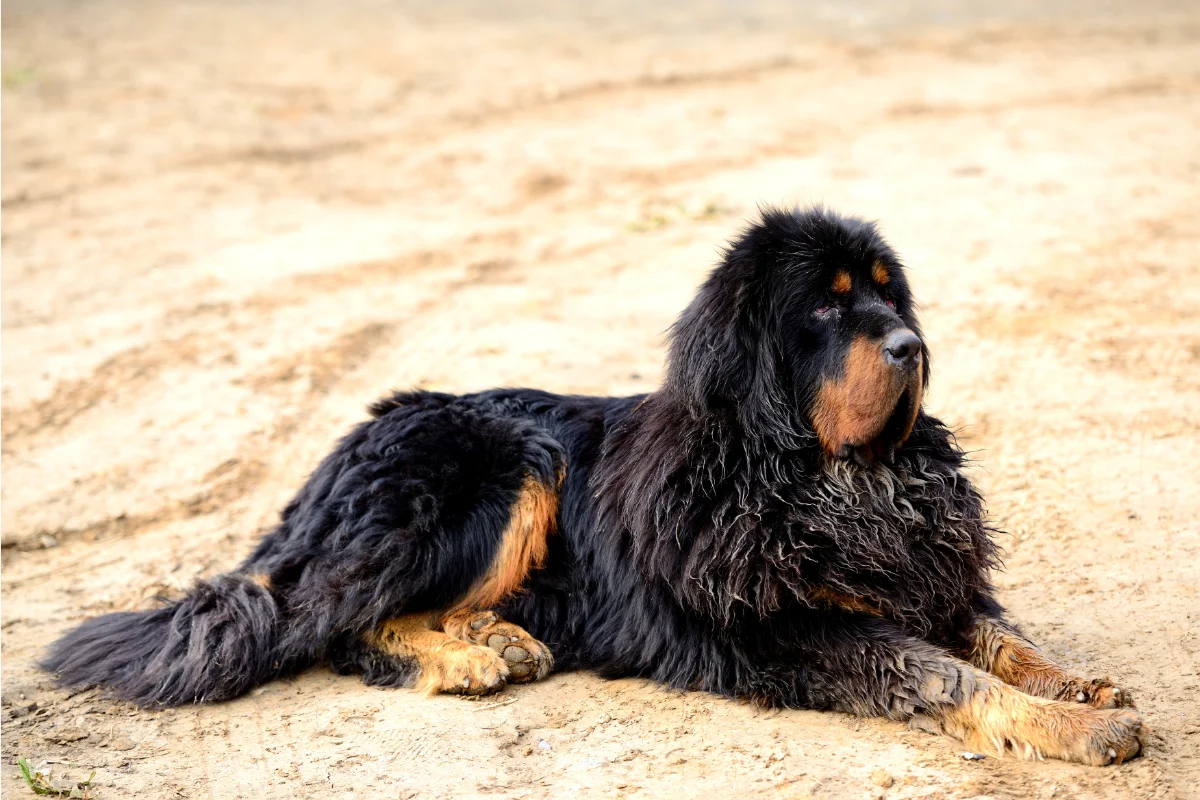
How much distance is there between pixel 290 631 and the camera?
4.79m

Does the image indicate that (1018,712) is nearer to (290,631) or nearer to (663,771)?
(663,771)

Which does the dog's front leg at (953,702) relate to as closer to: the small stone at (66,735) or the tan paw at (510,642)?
the tan paw at (510,642)

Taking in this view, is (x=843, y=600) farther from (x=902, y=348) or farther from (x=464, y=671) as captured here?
(x=464, y=671)

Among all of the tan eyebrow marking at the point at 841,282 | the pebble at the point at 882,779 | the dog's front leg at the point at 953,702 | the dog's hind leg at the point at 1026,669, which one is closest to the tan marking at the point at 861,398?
the tan eyebrow marking at the point at 841,282

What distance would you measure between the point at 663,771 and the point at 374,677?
1478 millimetres

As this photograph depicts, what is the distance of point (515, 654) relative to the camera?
15.2ft

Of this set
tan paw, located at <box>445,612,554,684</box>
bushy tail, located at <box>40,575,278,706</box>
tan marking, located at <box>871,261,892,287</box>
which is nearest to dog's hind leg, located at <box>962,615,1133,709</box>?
tan marking, located at <box>871,261,892,287</box>

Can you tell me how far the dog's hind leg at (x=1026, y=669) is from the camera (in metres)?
3.83

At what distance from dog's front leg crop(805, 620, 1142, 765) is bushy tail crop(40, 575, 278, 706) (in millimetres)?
2310

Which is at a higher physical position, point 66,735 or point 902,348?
point 902,348

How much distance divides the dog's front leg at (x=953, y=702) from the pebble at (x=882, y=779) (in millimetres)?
335

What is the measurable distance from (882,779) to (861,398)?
1.28 meters

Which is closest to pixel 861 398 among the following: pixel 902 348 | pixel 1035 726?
pixel 902 348

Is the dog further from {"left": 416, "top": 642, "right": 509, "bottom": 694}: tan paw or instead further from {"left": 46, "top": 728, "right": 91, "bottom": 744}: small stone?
{"left": 46, "top": 728, "right": 91, "bottom": 744}: small stone
